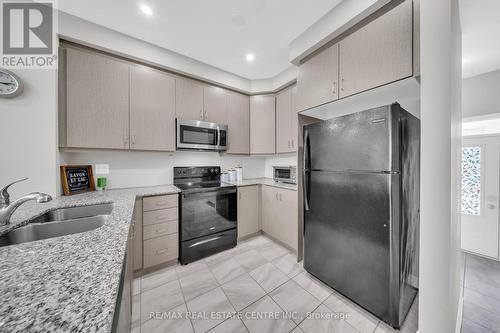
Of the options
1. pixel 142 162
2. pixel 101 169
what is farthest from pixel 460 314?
pixel 101 169

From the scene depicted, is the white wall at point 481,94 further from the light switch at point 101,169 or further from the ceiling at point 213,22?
the light switch at point 101,169

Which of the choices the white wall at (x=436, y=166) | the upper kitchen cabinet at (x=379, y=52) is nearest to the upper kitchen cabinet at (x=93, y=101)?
the upper kitchen cabinet at (x=379, y=52)

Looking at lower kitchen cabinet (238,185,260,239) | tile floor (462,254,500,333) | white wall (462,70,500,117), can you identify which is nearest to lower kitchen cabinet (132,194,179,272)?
lower kitchen cabinet (238,185,260,239)

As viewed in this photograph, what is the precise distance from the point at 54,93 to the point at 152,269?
6.50 feet

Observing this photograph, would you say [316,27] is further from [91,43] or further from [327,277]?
[327,277]

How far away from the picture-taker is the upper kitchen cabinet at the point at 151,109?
2.04 meters

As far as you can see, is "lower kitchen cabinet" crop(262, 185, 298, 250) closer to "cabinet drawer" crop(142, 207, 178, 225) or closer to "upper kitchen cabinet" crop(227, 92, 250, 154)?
"upper kitchen cabinet" crop(227, 92, 250, 154)

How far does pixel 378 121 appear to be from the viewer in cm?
130

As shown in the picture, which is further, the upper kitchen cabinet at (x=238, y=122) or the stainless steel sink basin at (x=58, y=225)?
the upper kitchen cabinet at (x=238, y=122)

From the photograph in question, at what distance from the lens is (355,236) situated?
1445 mm

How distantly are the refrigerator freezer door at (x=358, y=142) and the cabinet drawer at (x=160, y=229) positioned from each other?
5.57ft

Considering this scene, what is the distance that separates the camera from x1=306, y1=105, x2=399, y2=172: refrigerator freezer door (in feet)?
4.06

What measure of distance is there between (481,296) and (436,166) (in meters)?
1.69

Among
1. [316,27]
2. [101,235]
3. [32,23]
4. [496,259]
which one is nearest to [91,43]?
[32,23]
